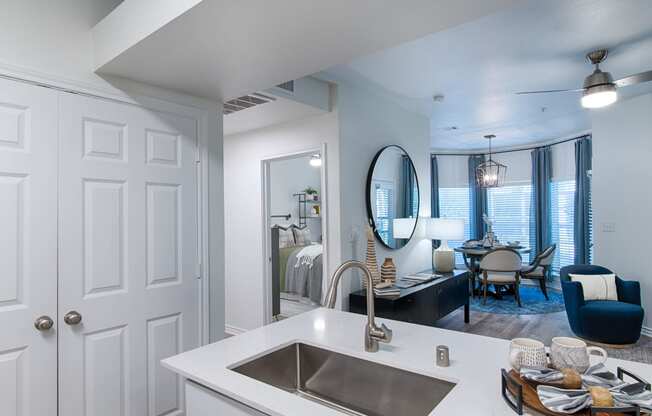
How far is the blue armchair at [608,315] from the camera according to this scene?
3.92 metres

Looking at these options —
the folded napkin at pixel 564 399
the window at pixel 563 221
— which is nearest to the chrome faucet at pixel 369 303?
the folded napkin at pixel 564 399

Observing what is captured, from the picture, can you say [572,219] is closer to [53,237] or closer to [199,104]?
[199,104]

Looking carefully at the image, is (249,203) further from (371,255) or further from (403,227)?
(403,227)

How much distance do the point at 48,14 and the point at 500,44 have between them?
3005 millimetres

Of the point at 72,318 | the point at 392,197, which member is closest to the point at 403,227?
the point at 392,197

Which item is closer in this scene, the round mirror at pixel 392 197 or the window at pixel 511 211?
the round mirror at pixel 392 197

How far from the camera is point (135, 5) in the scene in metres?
1.71

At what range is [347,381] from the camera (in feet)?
5.00

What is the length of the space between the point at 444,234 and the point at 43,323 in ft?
13.1

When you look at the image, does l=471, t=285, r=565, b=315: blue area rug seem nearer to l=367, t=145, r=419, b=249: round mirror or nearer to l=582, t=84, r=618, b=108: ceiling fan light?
l=367, t=145, r=419, b=249: round mirror

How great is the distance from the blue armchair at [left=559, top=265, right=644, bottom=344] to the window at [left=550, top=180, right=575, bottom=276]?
272 centimetres

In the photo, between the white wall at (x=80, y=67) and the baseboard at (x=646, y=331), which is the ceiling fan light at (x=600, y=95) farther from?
the baseboard at (x=646, y=331)

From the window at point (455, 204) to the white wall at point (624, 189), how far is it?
3335 mm

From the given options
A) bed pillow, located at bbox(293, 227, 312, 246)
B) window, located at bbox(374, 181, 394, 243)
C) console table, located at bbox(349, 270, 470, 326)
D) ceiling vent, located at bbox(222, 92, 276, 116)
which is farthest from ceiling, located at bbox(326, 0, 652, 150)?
bed pillow, located at bbox(293, 227, 312, 246)
